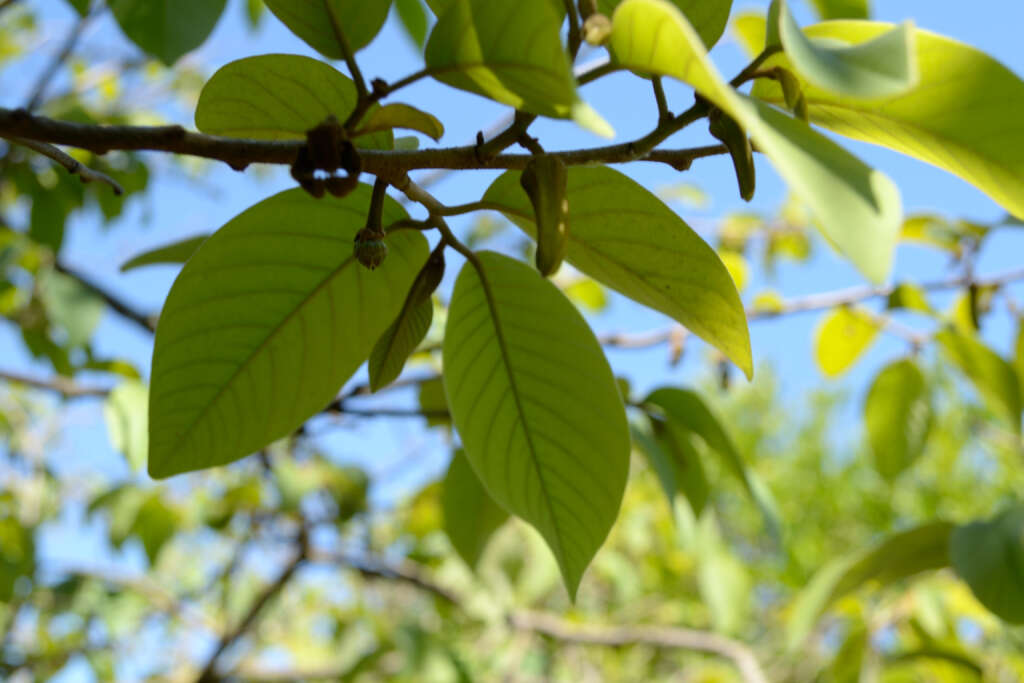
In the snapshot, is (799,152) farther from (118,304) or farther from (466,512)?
(118,304)

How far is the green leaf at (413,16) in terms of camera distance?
1.07m

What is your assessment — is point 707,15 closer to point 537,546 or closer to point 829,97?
point 829,97

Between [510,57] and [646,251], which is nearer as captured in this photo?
[510,57]

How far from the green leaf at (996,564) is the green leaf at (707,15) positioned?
72 cm

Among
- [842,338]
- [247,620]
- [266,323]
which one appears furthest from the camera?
[247,620]

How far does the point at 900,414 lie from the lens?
142 centimetres

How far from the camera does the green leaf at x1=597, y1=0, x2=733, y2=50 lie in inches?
19.3

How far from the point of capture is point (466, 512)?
1.03m

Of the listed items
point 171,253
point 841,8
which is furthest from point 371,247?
point 841,8

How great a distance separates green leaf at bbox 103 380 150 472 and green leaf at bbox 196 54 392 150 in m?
0.87

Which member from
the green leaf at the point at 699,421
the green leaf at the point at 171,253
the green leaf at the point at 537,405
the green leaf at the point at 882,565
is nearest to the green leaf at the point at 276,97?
the green leaf at the point at 537,405

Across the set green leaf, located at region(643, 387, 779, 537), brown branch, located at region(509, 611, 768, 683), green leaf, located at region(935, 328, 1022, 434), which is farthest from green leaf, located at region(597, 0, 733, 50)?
brown branch, located at region(509, 611, 768, 683)

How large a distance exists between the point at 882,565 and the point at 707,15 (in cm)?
93

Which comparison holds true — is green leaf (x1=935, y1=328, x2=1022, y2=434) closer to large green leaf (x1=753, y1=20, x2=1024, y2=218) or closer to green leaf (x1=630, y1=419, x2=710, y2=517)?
green leaf (x1=630, y1=419, x2=710, y2=517)
